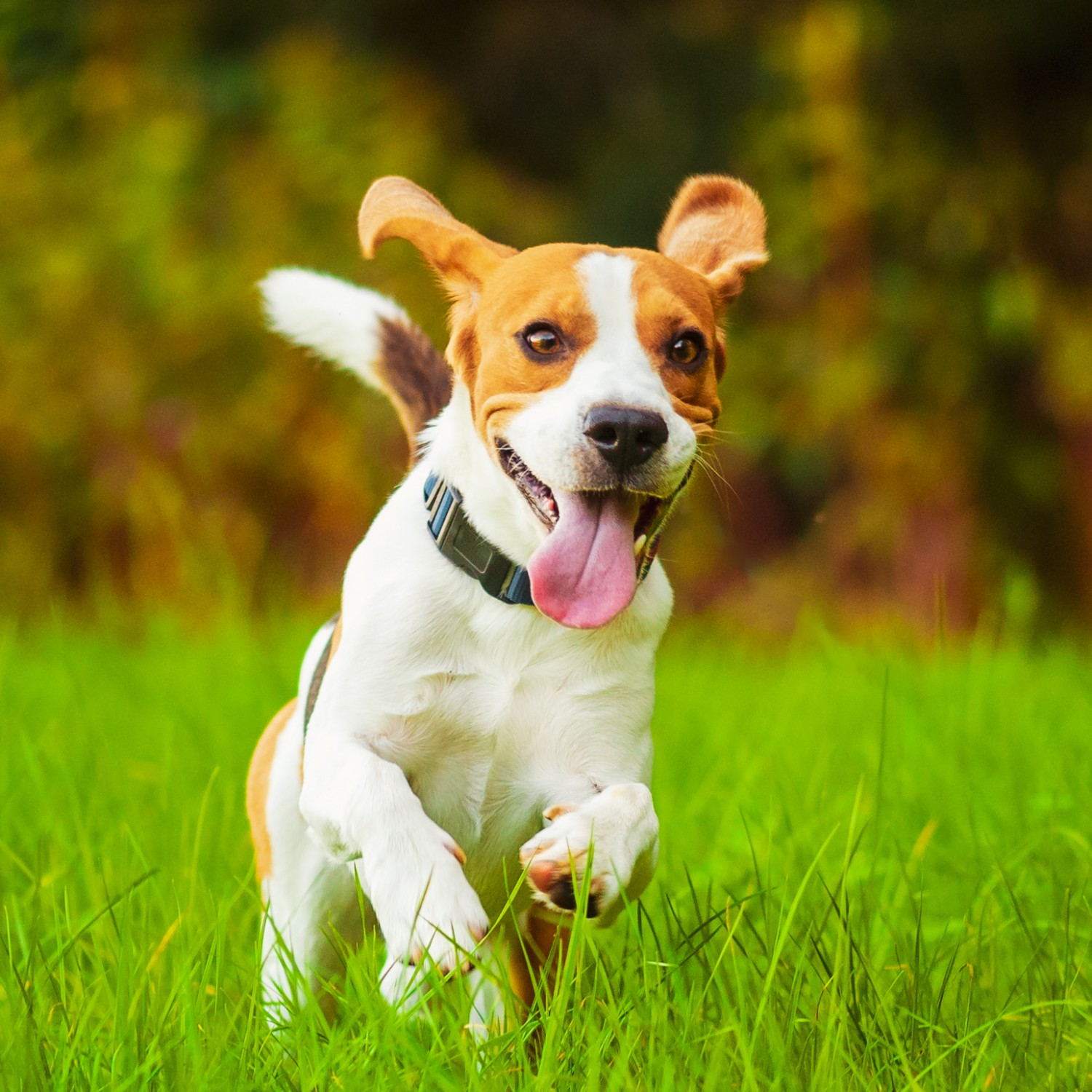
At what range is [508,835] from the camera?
9.08 feet

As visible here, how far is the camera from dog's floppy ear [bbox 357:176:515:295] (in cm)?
299

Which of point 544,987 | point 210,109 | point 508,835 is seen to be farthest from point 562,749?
point 210,109

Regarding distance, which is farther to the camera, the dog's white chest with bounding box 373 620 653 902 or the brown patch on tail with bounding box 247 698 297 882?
the brown patch on tail with bounding box 247 698 297 882

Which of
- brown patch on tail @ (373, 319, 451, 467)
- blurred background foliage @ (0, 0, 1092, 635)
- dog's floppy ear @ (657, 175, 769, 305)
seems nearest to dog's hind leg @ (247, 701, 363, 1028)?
brown patch on tail @ (373, 319, 451, 467)

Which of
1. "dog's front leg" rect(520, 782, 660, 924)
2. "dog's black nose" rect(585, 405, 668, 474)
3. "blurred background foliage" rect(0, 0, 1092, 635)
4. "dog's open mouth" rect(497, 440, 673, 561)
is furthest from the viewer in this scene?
"blurred background foliage" rect(0, 0, 1092, 635)

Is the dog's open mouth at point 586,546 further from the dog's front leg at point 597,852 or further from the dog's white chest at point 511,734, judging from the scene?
the dog's front leg at point 597,852

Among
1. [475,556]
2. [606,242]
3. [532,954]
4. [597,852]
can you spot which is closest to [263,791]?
[532,954]

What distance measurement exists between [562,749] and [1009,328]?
669 centimetres

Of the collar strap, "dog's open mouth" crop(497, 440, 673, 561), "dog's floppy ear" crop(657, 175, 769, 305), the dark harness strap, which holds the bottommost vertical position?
the dark harness strap

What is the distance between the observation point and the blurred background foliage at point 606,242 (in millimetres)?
8711

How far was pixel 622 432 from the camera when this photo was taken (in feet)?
8.39

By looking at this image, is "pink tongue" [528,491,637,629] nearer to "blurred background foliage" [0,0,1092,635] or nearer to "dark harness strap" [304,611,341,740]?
"dark harness strap" [304,611,341,740]

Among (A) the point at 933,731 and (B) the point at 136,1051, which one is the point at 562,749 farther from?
(A) the point at 933,731

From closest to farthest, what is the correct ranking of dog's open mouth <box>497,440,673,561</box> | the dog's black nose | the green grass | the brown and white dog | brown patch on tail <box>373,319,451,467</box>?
the green grass < the brown and white dog < the dog's black nose < dog's open mouth <box>497,440,673,561</box> < brown patch on tail <box>373,319,451,467</box>
